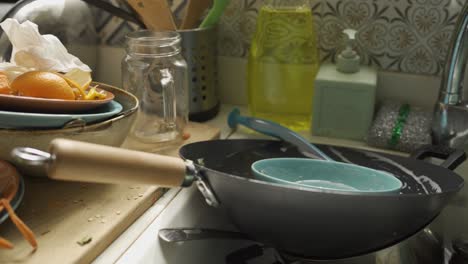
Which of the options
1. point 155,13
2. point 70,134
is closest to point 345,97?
point 155,13

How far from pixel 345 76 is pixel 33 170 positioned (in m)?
0.48

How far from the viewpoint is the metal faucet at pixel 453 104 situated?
27.1 inches

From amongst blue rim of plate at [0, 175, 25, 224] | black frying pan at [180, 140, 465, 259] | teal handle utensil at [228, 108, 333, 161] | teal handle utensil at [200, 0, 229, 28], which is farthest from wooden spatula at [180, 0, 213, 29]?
blue rim of plate at [0, 175, 25, 224]

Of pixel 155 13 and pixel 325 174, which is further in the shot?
pixel 155 13

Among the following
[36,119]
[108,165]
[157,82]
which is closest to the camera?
[108,165]

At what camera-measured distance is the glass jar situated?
0.71 m

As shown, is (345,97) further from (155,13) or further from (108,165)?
(108,165)

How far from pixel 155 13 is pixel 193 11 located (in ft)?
0.24

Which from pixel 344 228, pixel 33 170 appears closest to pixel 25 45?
pixel 33 170

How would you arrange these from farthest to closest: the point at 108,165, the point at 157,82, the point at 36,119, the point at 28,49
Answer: the point at 157,82
the point at 28,49
the point at 36,119
the point at 108,165

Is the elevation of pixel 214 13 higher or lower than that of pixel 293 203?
higher

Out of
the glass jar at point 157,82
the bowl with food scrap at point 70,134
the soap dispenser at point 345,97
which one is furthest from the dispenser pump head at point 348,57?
the bowl with food scrap at point 70,134

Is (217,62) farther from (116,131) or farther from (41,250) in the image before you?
(41,250)

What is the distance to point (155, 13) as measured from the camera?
2.52 ft
